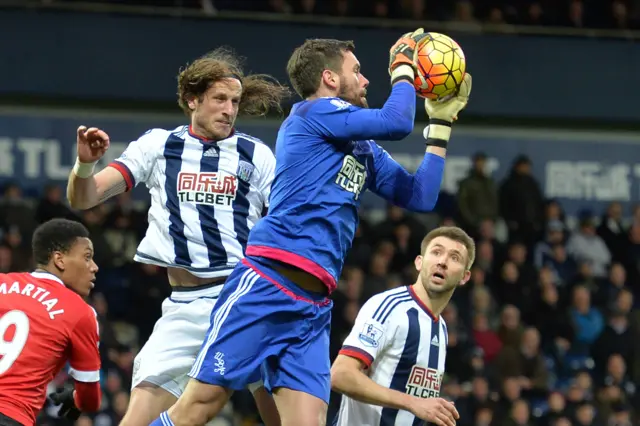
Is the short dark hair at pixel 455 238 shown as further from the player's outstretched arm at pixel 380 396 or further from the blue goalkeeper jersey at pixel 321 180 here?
the blue goalkeeper jersey at pixel 321 180

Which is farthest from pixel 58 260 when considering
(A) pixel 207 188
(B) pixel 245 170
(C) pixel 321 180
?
(C) pixel 321 180

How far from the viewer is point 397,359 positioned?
238 inches

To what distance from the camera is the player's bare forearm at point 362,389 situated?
221 inches

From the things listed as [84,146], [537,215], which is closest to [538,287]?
[537,215]

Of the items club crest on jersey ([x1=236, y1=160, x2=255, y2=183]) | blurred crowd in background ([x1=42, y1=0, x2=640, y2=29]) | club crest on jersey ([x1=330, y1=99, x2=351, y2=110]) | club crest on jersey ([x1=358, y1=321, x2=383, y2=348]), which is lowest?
club crest on jersey ([x1=358, y1=321, x2=383, y2=348])

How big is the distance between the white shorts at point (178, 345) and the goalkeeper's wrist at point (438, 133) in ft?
4.38

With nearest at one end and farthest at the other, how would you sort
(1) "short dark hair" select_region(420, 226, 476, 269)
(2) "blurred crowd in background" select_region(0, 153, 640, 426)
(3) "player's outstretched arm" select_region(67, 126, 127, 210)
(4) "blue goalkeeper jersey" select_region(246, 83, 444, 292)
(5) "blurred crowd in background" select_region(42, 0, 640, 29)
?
(4) "blue goalkeeper jersey" select_region(246, 83, 444, 292)
(3) "player's outstretched arm" select_region(67, 126, 127, 210)
(1) "short dark hair" select_region(420, 226, 476, 269)
(2) "blurred crowd in background" select_region(0, 153, 640, 426)
(5) "blurred crowd in background" select_region(42, 0, 640, 29)

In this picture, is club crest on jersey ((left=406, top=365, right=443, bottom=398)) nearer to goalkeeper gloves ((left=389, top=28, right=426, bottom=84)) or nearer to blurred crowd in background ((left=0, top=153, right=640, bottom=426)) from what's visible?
goalkeeper gloves ((left=389, top=28, right=426, bottom=84))

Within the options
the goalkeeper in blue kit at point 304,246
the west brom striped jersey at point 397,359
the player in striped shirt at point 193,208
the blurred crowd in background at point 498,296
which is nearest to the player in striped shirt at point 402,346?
the west brom striped jersey at point 397,359

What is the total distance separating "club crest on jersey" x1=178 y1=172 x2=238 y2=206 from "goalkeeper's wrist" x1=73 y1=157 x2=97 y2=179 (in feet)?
2.30

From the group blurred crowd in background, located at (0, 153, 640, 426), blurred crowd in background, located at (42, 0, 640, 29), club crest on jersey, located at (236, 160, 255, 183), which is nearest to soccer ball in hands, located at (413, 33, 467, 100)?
club crest on jersey, located at (236, 160, 255, 183)

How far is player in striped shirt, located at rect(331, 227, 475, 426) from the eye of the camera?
572 centimetres

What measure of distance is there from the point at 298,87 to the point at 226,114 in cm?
74

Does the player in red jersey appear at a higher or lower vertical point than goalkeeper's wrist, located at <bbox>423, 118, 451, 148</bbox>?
lower
